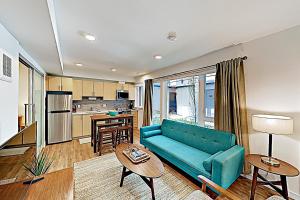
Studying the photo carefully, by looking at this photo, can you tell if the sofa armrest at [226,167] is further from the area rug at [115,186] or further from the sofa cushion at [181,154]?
the area rug at [115,186]

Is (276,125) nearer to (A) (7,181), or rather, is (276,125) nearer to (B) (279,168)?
(B) (279,168)

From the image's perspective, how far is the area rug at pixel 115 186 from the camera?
1835 millimetres

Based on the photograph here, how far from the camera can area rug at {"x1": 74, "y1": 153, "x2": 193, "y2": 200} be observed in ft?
6.02

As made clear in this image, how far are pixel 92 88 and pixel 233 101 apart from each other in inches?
182

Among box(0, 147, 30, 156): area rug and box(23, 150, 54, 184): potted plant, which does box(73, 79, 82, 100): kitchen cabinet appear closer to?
box(23, 150, 54, 184): potted plant

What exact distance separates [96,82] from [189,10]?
4417 mm

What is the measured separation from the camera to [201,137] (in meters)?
2.59

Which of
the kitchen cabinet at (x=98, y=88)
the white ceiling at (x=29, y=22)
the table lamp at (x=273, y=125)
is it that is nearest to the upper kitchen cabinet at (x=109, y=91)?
the kitchen cabinet at (x=98, y=88)

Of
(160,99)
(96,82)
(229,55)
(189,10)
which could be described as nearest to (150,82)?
(160,99)

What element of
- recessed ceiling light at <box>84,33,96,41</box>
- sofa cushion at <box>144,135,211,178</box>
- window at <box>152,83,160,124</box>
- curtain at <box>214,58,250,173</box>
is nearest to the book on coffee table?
sofa cushion at <box>144,135,211,178</box>

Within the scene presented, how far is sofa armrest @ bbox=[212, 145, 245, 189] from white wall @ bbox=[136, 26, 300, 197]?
56 cm

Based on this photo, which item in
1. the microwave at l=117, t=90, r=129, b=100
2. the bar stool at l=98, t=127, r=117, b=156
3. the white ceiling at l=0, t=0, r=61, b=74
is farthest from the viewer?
→ the microwave at l=117, t=90, r=129, b=100

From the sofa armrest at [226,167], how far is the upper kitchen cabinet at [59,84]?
4.54 m

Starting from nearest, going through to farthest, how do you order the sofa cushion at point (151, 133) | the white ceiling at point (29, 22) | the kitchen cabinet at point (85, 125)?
the white ceiling at point (29, 22) → the sofa cushion at point (151, 133) → the kitchen cabinet at point (85, 125)
